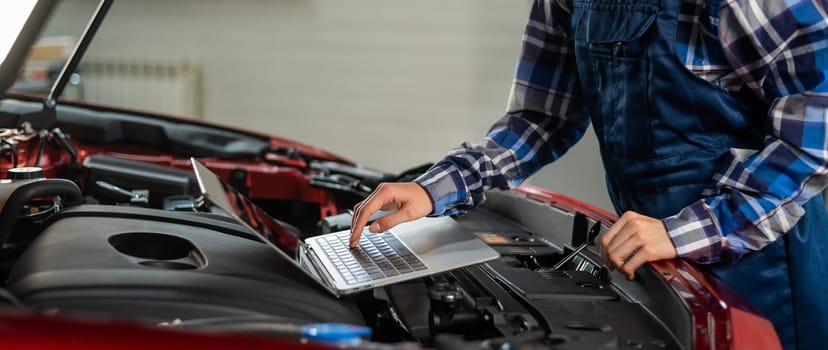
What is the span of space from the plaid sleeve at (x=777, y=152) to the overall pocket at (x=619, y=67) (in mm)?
141

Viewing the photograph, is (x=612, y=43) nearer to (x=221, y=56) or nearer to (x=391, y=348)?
(x=391, y=348)

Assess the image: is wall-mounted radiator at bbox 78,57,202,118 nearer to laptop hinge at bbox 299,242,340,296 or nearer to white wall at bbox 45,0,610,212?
white wall at bbox 45,0,610,212

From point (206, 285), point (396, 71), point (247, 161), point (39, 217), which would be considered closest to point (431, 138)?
point (396, 71)

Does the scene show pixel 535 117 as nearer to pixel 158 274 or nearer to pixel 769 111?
pixel 769 111

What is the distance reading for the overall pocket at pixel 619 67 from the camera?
4.06 ft

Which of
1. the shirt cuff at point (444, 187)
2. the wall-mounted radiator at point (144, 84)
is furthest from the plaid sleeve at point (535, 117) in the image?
the wall-mounted radiator at point (144, 84)

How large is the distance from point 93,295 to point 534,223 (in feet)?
2.71

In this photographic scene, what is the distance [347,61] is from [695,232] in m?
3.30

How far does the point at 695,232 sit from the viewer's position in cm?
110

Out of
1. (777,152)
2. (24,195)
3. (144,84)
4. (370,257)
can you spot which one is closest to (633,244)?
(777,152)

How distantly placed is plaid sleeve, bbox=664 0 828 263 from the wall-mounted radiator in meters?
3.95

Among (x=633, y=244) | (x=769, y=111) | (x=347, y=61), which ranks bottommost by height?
(x=347, y=61)

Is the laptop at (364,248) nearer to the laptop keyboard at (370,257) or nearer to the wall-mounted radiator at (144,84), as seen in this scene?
the laptop keyboard at (370,257)

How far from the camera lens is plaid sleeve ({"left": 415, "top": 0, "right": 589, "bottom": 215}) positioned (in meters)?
1.44
